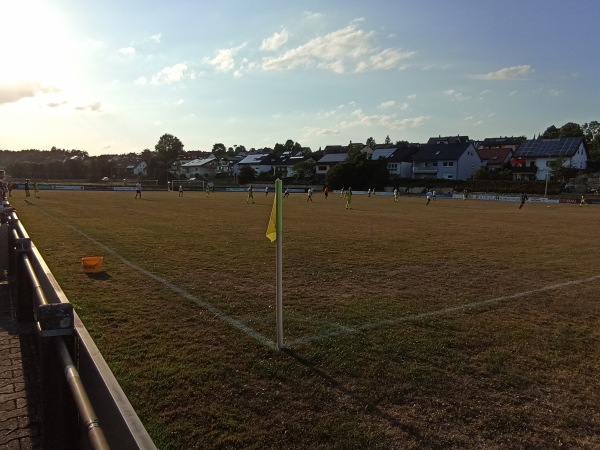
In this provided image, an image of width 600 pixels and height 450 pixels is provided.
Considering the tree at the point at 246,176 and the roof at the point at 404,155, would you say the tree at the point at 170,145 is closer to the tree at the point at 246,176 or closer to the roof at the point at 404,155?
the tree at the point at 246,176

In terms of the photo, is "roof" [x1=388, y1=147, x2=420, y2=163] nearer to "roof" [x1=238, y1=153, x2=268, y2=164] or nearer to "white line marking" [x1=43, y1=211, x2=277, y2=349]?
"roof" [x1=238, y1=153, x2=268, y2=164]

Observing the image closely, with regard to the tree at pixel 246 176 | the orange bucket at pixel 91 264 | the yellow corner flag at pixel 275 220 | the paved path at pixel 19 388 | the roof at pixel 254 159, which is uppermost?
the roof at pixel 254 159

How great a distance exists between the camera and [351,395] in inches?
160

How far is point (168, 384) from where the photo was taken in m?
4.09

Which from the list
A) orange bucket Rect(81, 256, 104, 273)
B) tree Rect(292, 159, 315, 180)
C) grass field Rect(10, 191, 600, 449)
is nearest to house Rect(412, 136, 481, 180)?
tree Rect(292, 159, 315, 180)

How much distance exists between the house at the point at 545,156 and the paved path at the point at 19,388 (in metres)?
76.7

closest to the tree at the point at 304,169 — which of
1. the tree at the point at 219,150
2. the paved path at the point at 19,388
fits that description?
the tree at the point at 219,150

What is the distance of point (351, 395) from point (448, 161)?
269 ft

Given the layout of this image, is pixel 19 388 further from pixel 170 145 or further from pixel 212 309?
pixel 170 145

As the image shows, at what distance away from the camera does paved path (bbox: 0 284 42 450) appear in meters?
3.31

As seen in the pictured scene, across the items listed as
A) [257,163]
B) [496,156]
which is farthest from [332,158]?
[496,156]

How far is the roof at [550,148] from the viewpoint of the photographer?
70.1m

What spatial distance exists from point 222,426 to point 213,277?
5517 millimetres

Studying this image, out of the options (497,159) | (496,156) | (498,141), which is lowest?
(497,159)
